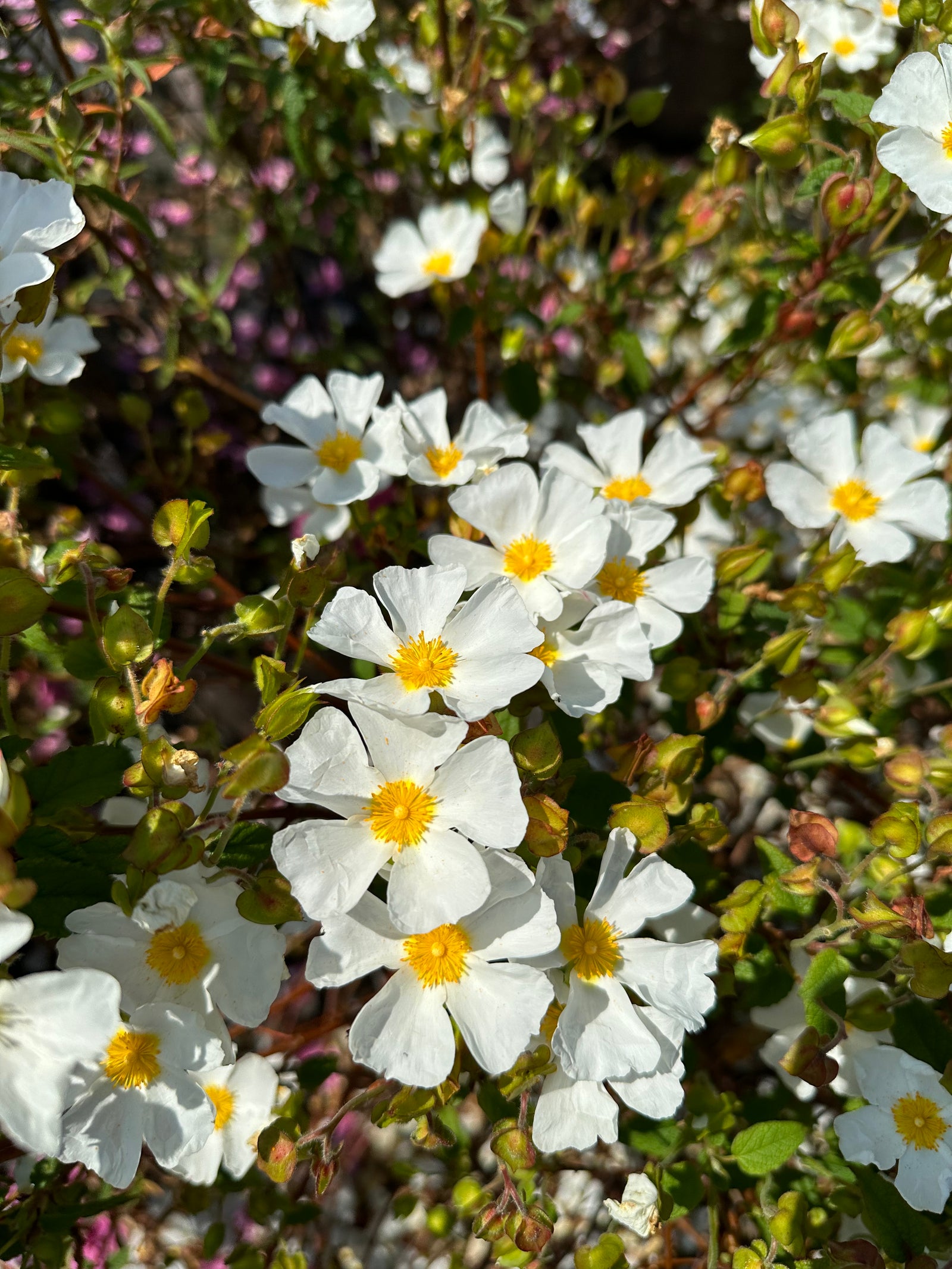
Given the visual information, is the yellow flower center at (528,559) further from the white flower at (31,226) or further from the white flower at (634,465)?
the white flower at (31,226)

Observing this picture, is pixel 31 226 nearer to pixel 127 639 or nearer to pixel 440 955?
pixel 127 639

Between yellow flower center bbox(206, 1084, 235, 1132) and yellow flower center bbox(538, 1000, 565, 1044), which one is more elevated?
yellow flower center bbox(538, 1000, 565, 1044)

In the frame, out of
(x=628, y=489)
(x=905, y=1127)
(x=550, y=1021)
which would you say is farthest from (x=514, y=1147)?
(x=628, y=489)

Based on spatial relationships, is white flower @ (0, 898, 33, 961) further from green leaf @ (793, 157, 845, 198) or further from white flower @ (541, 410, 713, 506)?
green leaf @ (793, 157, 845, 198)

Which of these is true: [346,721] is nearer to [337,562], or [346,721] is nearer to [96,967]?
[337,562]

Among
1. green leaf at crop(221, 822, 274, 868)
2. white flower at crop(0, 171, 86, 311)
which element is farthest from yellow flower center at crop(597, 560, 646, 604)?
white flower at crop(0, 171, 86, 311)

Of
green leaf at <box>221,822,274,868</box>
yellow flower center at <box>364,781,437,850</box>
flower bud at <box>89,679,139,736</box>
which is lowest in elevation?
green leaf at <box>221,822,274,868</box>

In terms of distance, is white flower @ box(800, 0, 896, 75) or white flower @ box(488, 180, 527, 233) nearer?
white flower @ box(800, 0, 896, 75)

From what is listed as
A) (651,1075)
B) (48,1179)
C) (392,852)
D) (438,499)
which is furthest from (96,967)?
(438,499)
